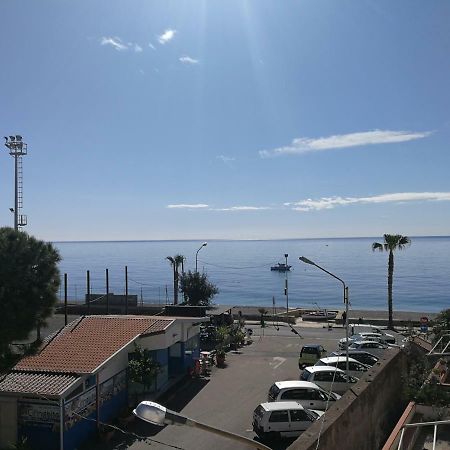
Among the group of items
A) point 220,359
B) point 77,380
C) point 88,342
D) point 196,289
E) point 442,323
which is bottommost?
point 220,359

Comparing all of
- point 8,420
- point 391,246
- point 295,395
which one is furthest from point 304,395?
point 391,246

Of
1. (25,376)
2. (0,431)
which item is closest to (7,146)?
(25,376)

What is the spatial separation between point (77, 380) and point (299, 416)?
775 cm

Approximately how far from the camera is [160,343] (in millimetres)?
23953

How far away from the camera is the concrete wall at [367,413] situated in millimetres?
12297

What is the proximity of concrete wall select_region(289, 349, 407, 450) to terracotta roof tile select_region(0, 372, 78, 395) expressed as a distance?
930 cm

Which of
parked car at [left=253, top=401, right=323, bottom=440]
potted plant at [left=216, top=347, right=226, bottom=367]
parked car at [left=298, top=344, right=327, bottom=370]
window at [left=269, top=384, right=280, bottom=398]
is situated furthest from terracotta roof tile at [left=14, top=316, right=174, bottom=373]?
parked car at [left=298, top=344, right=327, bottom=370]

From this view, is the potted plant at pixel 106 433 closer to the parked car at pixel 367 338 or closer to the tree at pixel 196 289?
the parked car at pixel 367 338

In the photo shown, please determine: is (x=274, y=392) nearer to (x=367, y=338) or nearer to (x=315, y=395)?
(x=315, y=395)

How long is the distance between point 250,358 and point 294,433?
50.5ft

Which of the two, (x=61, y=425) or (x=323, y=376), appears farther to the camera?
(x=323, y=376)

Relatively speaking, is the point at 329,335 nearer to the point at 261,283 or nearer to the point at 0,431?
the point at 0,431

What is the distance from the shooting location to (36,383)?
60.2ft

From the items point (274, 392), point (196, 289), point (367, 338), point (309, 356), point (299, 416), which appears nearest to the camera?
point (299, 416)
